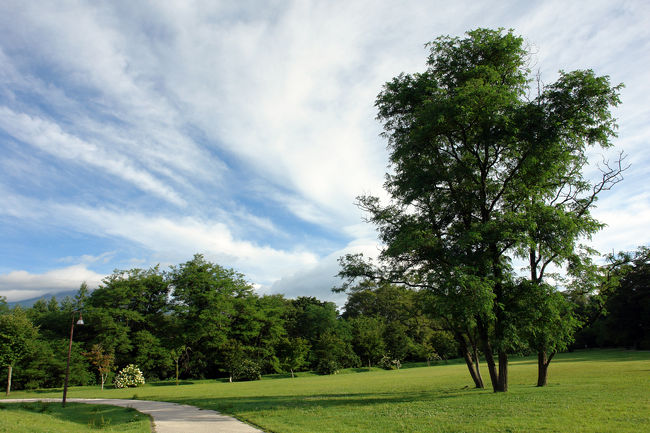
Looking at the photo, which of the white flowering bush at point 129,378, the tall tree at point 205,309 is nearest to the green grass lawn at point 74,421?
the white flowering bush at point 129,378

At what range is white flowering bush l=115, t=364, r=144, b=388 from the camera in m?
35.9

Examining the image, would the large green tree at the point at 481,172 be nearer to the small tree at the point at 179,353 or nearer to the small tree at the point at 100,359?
the small tree at the point at 100,359

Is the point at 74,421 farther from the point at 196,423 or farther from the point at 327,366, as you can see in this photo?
the point at 327,366

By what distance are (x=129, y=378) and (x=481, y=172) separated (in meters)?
38.1

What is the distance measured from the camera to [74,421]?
12.4 meters

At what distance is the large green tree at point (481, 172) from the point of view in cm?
1341

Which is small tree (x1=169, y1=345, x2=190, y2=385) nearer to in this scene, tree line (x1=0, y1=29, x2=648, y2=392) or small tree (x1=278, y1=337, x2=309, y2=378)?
small tree (x1=278, y1=337, x2=309, y2=378)

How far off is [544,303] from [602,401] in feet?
10.9

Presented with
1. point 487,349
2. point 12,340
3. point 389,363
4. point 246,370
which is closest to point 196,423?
point 487,349

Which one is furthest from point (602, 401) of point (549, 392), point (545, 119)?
point (545, 119)

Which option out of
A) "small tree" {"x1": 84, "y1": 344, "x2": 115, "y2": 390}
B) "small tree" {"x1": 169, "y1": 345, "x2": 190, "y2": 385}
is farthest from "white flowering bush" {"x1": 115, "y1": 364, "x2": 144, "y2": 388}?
"small tree" {"x1": 169, "y1": 345, "x2": 190, "y2": 385}

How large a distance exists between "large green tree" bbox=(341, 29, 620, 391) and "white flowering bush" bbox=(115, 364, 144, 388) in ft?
101

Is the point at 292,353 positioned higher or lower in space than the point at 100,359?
lower

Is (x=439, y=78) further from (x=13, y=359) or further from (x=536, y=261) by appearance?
(x=13, y=359)
